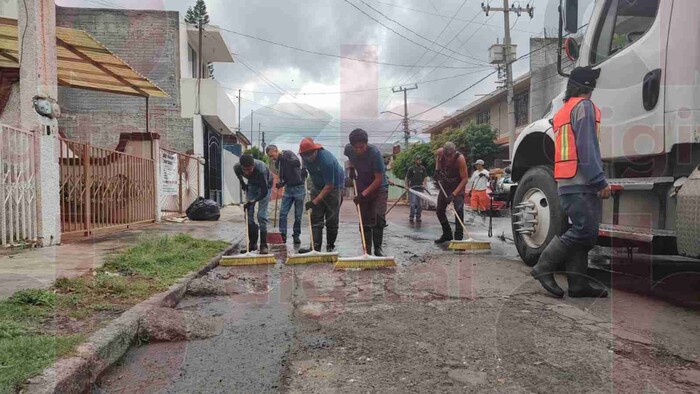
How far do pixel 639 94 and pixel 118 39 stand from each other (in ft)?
55.3

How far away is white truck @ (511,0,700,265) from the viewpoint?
3396 millimetres

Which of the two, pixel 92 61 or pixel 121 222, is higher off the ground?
pixel 92 61

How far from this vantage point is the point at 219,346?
297 cm

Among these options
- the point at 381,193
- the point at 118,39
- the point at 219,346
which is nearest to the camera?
the point at 219,346

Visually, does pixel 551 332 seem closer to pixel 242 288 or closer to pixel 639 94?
pixel 639 94

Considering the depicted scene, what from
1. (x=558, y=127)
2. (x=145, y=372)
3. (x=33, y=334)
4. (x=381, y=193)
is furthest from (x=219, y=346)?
(x=381, y=193)

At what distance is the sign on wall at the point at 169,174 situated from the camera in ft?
38.0

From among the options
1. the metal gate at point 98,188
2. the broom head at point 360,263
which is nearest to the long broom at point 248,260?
the broom head at point 360,263

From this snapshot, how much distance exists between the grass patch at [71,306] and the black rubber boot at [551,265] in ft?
9.81

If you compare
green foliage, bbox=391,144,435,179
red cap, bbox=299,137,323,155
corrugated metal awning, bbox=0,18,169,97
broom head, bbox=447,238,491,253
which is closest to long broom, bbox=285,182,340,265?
red cap, bbox=299,137,323,155

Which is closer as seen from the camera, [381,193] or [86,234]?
[381,193]

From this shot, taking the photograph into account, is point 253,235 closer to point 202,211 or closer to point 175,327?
point 175,327

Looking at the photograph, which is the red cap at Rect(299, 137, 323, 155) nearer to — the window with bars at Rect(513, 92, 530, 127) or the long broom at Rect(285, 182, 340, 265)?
the long broom at Rect(285, 182, 340, 265)

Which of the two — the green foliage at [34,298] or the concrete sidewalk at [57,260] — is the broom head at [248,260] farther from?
the green foliage at [34,298]
